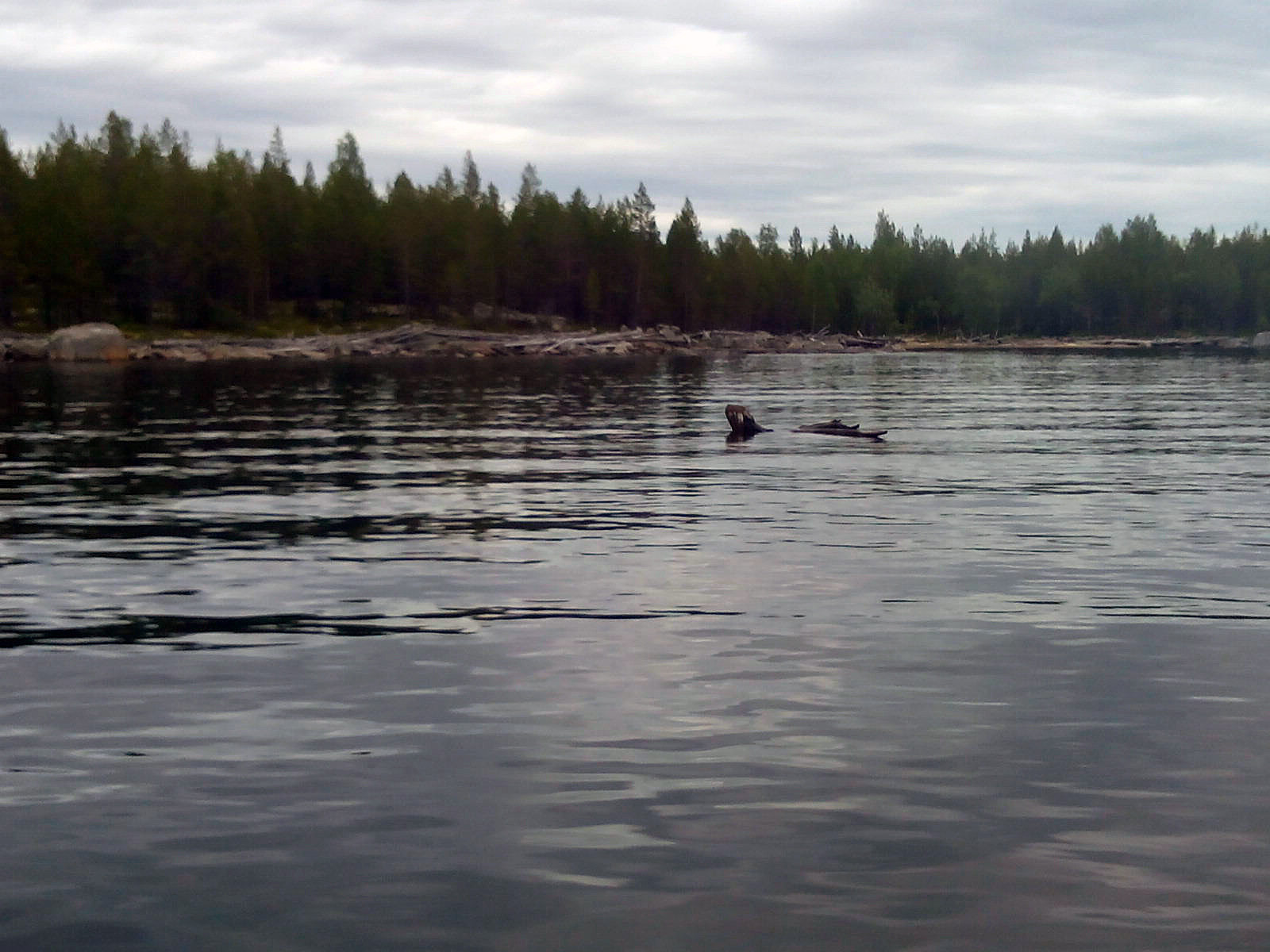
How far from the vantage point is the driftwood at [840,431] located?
39091 millimetres

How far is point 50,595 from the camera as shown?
1716cm

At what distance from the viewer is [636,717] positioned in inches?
458

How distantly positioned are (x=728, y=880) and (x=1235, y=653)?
7.63 m

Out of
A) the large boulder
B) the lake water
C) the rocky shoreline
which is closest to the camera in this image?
the lake water

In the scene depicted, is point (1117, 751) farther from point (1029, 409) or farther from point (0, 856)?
point (1029, 409)

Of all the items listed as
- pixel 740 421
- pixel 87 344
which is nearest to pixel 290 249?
pixel 87 344

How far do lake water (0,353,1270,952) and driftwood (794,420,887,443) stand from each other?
406 inches

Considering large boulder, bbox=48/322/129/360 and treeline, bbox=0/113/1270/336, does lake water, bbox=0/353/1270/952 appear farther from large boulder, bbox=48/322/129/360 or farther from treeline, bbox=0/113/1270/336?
treeline, bbox=0/113/1270/336

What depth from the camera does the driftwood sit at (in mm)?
39091

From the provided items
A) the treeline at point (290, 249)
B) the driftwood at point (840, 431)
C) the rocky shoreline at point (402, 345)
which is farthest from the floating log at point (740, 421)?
the treeline at point (290, 249)

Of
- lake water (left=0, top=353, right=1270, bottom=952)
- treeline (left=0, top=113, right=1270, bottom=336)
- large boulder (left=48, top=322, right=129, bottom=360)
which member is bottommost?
lake water (left=0, top=353, right=1270, bottom=952)

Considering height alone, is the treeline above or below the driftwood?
above

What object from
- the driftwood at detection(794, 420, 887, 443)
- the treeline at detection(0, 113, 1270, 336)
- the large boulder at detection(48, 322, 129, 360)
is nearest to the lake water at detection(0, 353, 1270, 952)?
the driftwood at detection(794, 420, 887, 443)

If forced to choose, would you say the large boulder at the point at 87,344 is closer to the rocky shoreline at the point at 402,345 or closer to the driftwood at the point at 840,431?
the rocky shoreline at the point at 402,345
